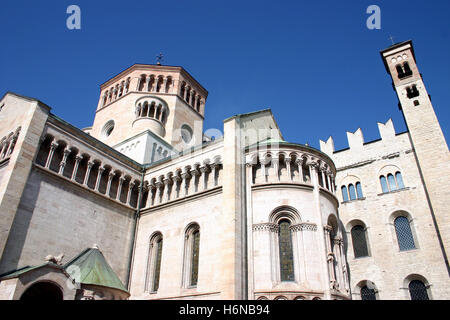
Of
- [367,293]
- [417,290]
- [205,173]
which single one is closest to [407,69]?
[417,290]

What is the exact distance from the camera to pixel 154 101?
3138 cm

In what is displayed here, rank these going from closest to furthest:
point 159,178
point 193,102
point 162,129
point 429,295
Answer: point 429,295, point 159,178, point 162,129, point 193,102

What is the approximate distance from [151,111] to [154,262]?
51.3 ft

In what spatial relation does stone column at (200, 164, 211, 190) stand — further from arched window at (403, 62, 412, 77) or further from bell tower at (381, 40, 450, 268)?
arched window at (403, 62, 412, 77)

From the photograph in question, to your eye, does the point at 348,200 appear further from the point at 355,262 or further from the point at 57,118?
the point at 57,118

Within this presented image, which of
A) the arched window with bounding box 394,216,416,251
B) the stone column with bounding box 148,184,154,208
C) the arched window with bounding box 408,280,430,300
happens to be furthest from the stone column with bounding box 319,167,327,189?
the stone column with bounding box 148,184,154,208

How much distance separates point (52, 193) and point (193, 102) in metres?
20.8

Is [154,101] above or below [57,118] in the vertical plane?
above

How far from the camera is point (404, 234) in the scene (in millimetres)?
23688

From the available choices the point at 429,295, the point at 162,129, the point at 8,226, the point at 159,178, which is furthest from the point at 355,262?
the point at 8,226

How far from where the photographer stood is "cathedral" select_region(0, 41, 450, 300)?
16.1 meters

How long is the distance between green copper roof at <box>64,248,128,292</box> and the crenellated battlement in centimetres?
2130

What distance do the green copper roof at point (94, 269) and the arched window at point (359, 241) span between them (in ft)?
55.9

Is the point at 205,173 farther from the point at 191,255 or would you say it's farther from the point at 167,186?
the point at 191,255
